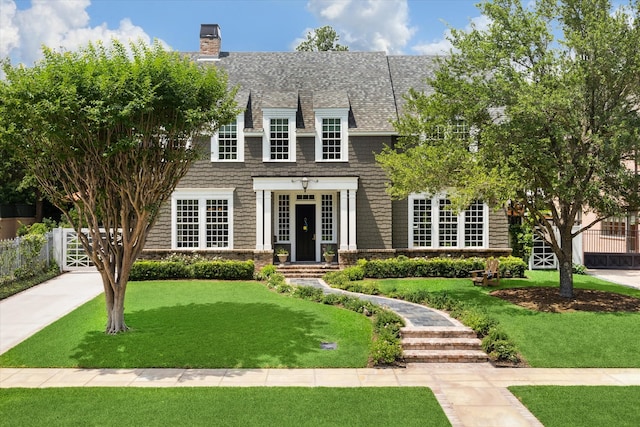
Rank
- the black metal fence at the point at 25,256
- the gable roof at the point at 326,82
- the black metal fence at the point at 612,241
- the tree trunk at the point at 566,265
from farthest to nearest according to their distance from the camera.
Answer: the black metal fence at the point at 612,241, the gable roof at the point at 326,82, the black metal fence at the point at 25,256, the tree trunk at the point at 566,265

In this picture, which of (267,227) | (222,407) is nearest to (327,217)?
(267,227)

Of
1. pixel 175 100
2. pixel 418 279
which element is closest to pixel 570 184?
pixel 418 279

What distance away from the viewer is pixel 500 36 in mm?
15203

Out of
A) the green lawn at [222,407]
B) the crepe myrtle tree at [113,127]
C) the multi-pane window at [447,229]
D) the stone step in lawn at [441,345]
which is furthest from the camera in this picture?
the multi-pane window at [447,229]

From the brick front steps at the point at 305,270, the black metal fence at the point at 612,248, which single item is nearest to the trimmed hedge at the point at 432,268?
the brick front steps at the point at 305,270

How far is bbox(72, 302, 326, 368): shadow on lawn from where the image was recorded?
1056 centimetres

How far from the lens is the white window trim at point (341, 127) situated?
2214 cm

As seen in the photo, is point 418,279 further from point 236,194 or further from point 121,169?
point 121,169

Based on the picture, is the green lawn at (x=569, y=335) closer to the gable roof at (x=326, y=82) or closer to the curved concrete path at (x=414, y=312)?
the curved concrete path at (x=414, y=312)

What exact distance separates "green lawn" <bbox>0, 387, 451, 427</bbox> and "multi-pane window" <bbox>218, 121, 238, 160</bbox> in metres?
14.6

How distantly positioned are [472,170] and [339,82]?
37.2ft

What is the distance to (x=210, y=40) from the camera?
84.8 feet

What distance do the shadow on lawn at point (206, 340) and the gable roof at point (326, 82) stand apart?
10893mm

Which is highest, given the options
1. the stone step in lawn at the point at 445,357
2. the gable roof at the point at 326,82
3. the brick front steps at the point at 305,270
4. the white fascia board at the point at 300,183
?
the gable roof at the point at 326,82
